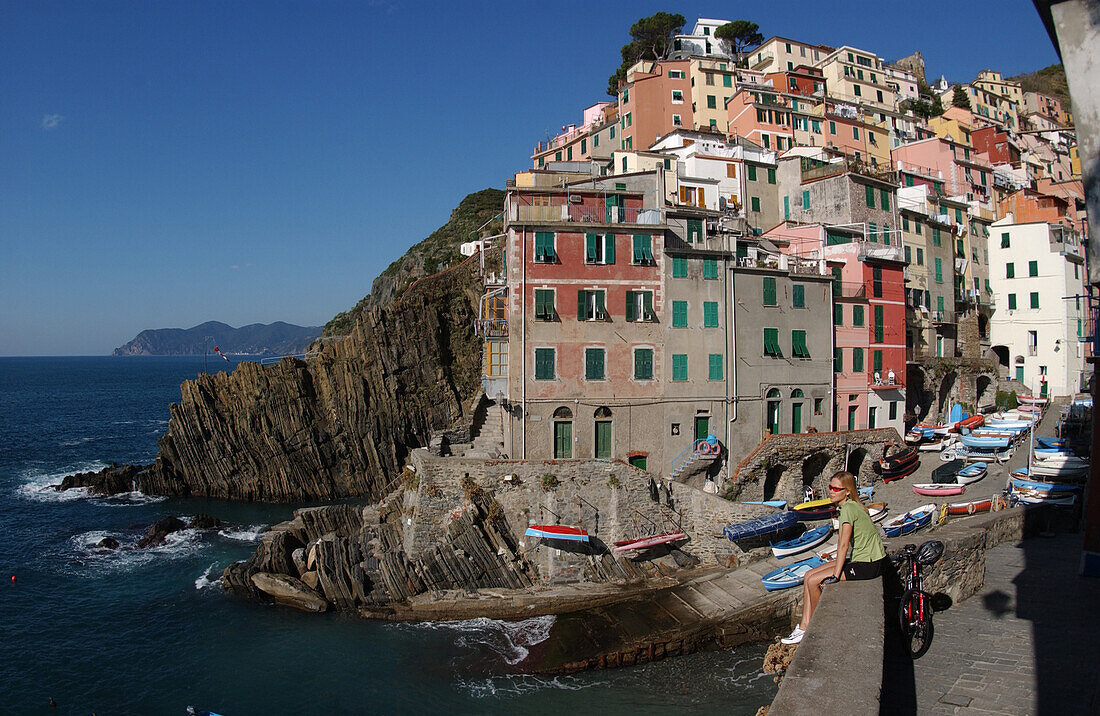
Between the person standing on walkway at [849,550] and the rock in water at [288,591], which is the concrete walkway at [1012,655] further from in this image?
the rock in water at [288,591]

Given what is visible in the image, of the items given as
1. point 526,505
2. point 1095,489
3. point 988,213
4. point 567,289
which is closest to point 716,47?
point 988,213

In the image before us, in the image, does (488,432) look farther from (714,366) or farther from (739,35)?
(739,35)

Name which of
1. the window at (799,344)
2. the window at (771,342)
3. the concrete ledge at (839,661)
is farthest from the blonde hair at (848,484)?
the window at (799,344)

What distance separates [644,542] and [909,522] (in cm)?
1094

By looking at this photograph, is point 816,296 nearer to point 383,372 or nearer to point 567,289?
point 567,289

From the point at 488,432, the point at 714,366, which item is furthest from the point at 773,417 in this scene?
the point at 488,432

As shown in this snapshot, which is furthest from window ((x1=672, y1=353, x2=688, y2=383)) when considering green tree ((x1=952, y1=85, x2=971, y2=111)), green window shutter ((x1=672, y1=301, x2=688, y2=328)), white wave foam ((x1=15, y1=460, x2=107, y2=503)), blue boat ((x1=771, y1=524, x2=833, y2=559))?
green tree ((x1=952, y1=85, x2=971, y2=111))

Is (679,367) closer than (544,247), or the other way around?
(544,247)

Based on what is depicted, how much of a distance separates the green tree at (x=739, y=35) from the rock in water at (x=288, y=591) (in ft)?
249

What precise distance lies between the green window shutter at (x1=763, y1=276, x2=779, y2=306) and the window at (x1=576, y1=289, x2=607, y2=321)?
28.8ft

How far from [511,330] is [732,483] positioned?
13.0 m

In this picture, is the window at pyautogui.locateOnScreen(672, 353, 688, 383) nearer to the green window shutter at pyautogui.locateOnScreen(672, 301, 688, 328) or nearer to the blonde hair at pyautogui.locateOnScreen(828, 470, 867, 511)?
the green window shutter at pyautogui.locateOnScreen(672, 301, 688, 328)

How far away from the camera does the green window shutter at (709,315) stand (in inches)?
1371

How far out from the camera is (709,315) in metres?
34.9
